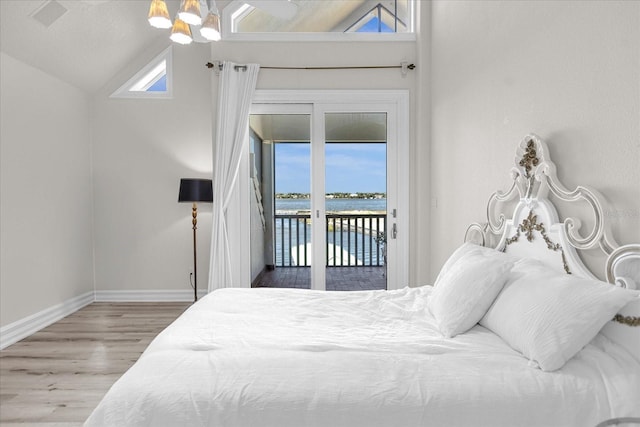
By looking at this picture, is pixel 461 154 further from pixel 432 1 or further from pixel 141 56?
pixel 141 56

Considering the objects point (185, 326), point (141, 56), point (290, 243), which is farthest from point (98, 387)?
point (141, 56)

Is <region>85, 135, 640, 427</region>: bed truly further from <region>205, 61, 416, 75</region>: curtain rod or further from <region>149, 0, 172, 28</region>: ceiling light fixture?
<region>205, 61, 416, 75</region>: curtain rod

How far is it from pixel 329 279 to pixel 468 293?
2355 millimetres

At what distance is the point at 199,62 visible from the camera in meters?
4.27

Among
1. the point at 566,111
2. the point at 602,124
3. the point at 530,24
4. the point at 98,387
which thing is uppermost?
the point at 530,24

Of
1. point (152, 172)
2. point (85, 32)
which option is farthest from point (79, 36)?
point (152, 172)

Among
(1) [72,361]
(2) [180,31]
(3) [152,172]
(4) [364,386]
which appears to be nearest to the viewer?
(4) [364,386]

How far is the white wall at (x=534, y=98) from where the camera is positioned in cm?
135

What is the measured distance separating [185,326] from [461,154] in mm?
2208

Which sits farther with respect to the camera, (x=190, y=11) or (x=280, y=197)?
(x=280, y=197)

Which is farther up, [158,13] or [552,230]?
[158,13]

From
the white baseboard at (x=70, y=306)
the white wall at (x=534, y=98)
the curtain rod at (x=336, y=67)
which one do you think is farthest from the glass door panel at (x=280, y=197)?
the white wall at (x=534, y=98)

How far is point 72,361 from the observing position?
2.78 m

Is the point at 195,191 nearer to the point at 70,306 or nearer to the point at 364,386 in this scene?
the point at 70,306
